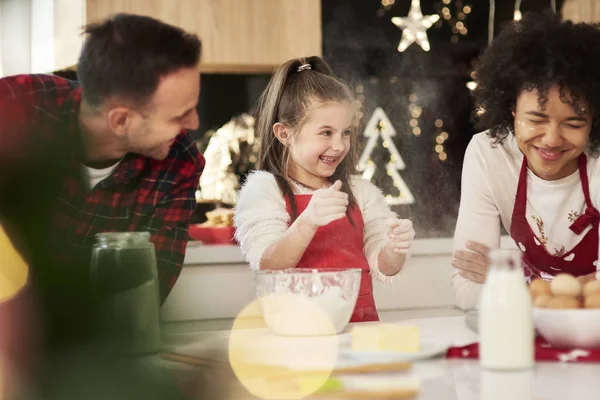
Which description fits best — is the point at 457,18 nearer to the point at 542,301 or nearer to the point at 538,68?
the point at 538,68

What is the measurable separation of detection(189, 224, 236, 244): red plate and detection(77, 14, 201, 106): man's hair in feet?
4.32

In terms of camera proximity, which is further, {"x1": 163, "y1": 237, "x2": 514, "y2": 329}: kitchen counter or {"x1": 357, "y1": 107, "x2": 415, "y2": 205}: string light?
{"x1": 357, "y1": 107, "x2": 415, "y2": 205}: string light

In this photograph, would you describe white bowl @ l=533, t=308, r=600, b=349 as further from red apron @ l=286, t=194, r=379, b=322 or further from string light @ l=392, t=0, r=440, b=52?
string light @ l=392, t=0, r=440, b=52

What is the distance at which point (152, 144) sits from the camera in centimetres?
115

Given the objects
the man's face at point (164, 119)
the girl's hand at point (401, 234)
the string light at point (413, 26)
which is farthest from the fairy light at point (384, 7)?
the man's face at point (164, 119)

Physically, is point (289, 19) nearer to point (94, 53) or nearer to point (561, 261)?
point (561, 261)

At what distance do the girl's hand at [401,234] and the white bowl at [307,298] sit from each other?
1.00 feet

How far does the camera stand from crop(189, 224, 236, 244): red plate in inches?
92.4

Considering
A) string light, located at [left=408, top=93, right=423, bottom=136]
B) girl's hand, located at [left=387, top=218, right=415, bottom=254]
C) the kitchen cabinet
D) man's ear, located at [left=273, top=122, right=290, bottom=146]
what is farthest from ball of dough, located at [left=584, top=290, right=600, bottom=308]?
string light, located at [left=408, top=93, right=423, bottom=136]

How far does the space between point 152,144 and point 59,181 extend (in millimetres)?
876

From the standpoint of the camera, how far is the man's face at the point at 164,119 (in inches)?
43.2

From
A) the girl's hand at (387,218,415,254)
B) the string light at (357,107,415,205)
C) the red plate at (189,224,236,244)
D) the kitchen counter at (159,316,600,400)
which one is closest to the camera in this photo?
the kitchen counter at (159,316,600,400)

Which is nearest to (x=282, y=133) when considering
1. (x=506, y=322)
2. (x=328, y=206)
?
(x=328, y=206)

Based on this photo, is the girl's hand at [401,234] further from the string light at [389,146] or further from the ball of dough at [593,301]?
the string light at [389,146]
